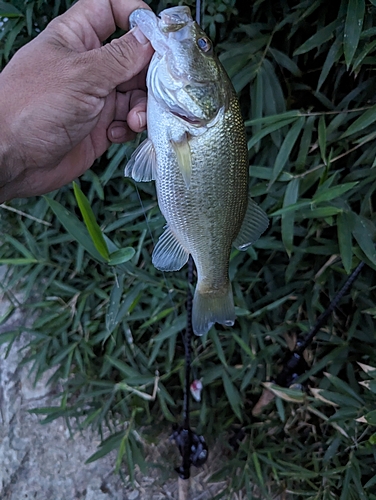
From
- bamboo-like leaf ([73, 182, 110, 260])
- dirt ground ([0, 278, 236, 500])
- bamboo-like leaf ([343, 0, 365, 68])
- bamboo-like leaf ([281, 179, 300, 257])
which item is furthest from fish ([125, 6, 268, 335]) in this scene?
dirt ground ([0, 278, 236, 500])

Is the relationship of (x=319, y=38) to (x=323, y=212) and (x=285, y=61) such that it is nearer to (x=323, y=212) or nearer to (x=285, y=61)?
(x=285, y=61)

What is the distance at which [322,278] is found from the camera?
1.76 metres

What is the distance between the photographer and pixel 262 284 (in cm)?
199

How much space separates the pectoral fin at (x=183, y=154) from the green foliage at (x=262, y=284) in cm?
53

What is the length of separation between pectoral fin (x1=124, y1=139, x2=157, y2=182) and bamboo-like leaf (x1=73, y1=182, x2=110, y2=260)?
0.23m

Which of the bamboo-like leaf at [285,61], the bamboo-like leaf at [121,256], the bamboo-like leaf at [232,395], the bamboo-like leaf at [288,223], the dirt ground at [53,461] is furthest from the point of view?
the dirt ground at [53,461]

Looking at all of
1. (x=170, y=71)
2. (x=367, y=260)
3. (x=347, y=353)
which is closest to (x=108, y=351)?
(x=347, y=353)

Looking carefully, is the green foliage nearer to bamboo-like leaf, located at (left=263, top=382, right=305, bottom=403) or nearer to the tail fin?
bamboo-like leaf, located at (left=263, top=382, right=305, bottom=403)

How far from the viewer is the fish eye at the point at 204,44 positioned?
3.53 feet

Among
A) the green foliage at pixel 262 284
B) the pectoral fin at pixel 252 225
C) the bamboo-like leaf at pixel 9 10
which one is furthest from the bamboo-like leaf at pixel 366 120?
the bamboo-like leaf at pixel 9 10

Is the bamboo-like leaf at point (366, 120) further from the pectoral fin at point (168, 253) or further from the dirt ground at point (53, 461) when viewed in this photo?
the dirt ground at point (53, 461)

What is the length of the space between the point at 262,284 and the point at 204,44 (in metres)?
1.18

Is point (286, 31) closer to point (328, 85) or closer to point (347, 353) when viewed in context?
point (328, 85)

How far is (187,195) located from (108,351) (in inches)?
44.2
